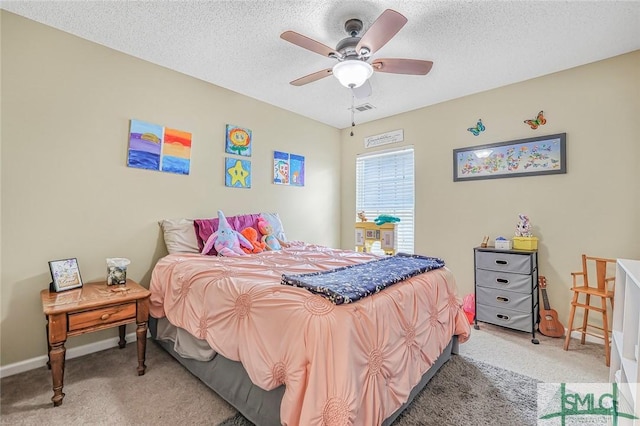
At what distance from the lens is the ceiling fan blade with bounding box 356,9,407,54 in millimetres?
1660

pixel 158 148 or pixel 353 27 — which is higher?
pixel 353 27

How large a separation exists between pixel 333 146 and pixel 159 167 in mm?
2740

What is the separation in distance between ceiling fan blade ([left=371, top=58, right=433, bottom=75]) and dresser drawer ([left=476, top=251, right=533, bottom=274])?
1.93m

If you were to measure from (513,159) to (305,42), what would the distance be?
2588 mm

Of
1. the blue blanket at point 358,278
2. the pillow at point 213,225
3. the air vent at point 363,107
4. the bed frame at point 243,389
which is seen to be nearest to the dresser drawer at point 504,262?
the blue blanket at point 358,278

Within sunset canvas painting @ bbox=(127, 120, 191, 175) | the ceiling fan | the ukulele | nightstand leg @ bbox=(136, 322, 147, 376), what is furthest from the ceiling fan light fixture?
the ukulele

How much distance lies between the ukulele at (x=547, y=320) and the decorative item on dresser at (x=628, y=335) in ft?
3.45

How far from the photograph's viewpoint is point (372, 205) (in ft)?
14.9

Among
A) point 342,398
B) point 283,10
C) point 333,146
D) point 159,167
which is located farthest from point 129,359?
point 333,146

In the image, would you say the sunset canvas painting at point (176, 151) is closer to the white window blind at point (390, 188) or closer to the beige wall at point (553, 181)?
the white window blind at point (390, 188)

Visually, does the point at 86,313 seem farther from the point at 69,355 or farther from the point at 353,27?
the point at 353,27

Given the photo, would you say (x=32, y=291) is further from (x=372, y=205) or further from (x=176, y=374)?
(x=372, y=205)

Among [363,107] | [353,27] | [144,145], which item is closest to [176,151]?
[144,145]

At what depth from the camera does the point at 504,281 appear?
9.36 feet
